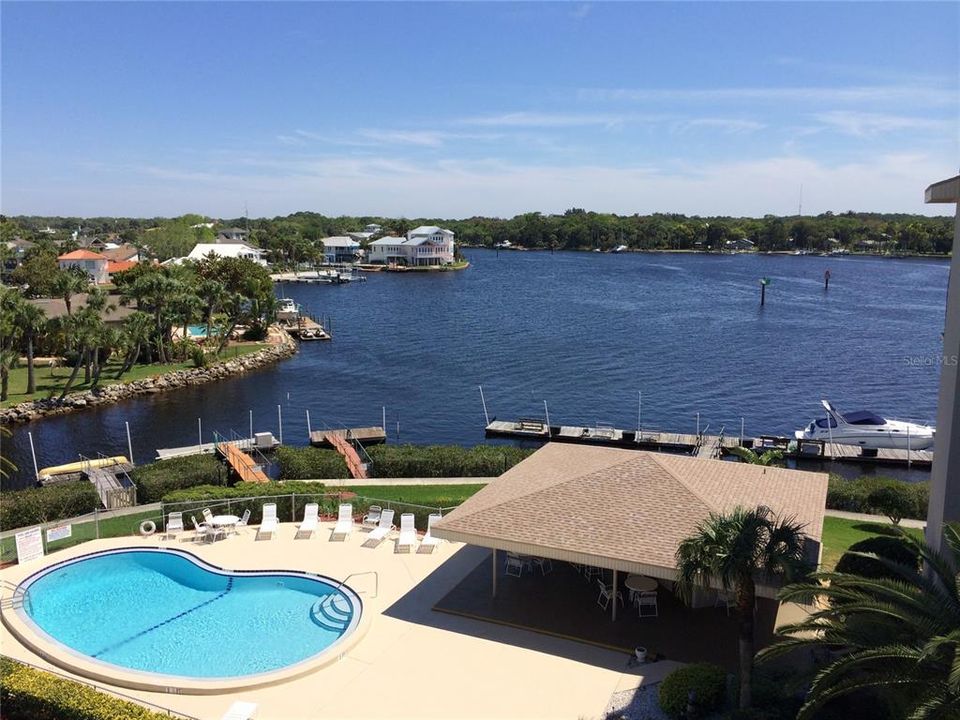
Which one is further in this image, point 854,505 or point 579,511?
point 854,505

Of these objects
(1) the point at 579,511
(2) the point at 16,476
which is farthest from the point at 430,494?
(2) the point at 16,476

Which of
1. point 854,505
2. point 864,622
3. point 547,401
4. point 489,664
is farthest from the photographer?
point 547,401

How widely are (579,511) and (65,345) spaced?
5243 centimetres

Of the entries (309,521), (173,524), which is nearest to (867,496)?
(309,521)

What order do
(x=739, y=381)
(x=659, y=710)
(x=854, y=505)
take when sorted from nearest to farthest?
(x=659, y=710)
(x=854, y=505)
(x=739, y=381)

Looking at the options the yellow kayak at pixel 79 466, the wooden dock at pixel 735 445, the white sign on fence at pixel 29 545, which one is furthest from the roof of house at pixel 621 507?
the yellow kayak at pixel 79 466

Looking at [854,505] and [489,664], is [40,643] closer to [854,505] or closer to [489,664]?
[489,664]

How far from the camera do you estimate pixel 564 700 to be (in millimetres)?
15516

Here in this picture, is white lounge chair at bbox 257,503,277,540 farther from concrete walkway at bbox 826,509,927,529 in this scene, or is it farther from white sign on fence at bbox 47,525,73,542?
concrete walkway at bbox 826,509,927,529

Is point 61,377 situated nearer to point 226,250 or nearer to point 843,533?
point 843,533

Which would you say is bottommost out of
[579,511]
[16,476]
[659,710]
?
[16,476]

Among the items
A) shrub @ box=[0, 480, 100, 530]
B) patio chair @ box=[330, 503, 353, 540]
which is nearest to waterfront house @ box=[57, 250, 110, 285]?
shrub @ box=[0, 480, 100, 530]

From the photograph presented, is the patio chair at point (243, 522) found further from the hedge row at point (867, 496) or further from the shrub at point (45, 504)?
the hedge row at point (867, 496)

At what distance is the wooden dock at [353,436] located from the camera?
42.2 meters
